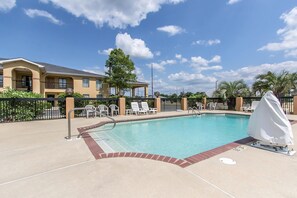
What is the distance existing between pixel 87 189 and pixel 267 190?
2675 mm

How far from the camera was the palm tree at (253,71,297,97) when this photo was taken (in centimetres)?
1410

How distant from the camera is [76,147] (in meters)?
4.22

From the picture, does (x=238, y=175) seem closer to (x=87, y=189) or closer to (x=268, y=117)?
(x=268, y=117)

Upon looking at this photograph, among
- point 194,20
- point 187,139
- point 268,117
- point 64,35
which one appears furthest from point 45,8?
point 268,117

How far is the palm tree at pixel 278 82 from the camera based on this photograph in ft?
46.3

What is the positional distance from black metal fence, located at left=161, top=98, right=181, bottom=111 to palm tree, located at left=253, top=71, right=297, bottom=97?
8.35 m

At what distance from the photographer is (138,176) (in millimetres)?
2660

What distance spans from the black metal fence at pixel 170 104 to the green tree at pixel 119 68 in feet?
22.2

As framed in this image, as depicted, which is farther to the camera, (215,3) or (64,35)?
(64,35)

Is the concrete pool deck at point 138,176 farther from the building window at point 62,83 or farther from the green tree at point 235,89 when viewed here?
the building window at point 62,83

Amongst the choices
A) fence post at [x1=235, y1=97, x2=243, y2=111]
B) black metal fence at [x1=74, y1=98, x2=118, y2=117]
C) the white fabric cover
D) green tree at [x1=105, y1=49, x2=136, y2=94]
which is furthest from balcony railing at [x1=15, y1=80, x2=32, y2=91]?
the white fabric cover

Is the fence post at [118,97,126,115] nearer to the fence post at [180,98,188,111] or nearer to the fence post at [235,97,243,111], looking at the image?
the fence post at [180,98,188,111]

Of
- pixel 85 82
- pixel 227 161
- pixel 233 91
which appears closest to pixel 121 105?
pixel 227 161

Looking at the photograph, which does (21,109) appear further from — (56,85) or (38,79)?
(56,85)
